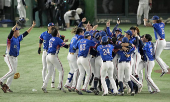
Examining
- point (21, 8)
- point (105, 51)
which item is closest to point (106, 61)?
point (105, 51)

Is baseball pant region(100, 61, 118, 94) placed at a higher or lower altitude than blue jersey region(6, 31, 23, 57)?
lower

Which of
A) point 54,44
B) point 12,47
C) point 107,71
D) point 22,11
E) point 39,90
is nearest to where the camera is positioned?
point 107,71

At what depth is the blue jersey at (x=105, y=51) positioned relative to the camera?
9430 mm

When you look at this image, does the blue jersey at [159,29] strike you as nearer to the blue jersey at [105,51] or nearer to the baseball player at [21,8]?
the blue jersey at [105,51]

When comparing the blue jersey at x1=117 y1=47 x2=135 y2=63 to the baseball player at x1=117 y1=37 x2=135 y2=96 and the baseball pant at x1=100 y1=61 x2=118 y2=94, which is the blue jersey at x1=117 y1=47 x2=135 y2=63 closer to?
the baseball player at x1=117 y1=37 x2=135 y2=96

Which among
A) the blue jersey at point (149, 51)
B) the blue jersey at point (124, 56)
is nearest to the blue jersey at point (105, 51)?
the blue jersey at point (124, 56)

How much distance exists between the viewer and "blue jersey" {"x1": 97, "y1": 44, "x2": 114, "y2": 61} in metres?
9.43

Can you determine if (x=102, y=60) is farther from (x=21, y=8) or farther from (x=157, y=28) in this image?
(x=21, y=8)

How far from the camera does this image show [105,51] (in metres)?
9.46

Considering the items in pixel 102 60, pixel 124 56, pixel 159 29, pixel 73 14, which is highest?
pixel 73 14

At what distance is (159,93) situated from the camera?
10086mm

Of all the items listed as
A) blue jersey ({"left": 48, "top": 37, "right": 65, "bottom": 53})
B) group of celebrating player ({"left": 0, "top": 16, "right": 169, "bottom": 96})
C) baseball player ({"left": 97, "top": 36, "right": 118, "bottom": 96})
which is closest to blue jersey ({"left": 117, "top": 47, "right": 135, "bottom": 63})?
group of celebrating player ({"left": 0, "top": 16, "right": 169, "bottom": 96})

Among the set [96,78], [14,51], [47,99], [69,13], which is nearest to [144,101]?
[96,78]

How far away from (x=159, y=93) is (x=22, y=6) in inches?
545
